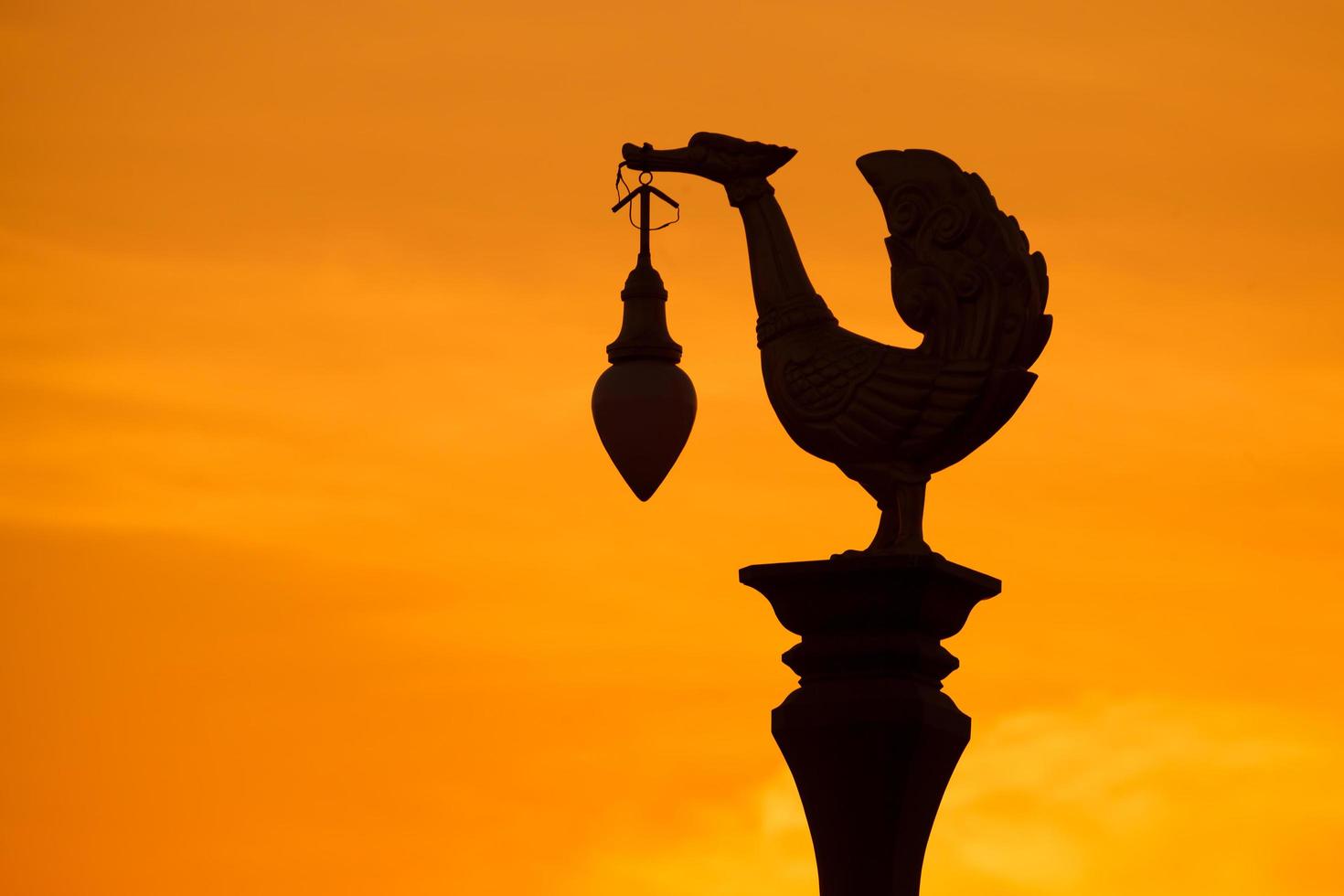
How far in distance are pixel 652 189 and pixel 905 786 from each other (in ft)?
13.1

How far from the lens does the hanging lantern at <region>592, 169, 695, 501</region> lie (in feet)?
52.7

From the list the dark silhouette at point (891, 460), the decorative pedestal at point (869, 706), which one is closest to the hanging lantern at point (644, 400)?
the dark silhouette at point (891, 460)

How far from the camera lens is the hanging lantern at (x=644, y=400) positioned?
52.7ft

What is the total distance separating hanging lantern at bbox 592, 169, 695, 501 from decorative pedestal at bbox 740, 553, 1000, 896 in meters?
0.90

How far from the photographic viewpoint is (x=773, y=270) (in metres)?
16.8

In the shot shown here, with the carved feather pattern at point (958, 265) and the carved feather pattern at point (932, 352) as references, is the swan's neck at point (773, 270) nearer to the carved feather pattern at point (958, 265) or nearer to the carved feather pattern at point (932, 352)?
the carved feather pattern at point (932, 352)

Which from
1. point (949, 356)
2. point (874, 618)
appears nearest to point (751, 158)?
point (949, 356)

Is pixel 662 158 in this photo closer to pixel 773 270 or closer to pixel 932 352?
pixel 773 270

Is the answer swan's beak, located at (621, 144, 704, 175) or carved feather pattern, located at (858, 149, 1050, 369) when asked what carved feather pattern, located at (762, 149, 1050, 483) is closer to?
carved feather pattern, located at (858, 149, 1050, 369)

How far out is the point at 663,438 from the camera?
16078mm

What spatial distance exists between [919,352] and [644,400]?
1.66 meters

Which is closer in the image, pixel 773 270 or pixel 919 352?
pixel 919 352

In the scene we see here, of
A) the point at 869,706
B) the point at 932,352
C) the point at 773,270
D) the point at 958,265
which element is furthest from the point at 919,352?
the point at 869,706

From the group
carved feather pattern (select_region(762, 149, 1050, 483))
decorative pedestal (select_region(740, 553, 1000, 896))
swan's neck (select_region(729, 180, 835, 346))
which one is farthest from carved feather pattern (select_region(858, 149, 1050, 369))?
decorative pedestal (select_region(740, 553, 1000, 896))
